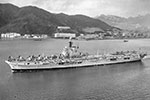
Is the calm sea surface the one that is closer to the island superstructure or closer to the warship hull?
the warship hull

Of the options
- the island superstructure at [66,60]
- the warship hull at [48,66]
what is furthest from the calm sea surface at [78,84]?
the island superstructure at [66,60]

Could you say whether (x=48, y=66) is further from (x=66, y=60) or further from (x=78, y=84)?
(x=78, y=84)

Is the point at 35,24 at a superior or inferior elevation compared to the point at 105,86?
superior

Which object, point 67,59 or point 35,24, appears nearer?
point 67,59

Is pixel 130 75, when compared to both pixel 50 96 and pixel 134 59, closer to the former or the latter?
pixel 134 59

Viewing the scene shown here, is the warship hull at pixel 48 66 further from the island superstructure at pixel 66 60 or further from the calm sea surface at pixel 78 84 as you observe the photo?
the calm sea surface at pixel 78 84

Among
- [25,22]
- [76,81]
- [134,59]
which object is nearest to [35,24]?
[25,22]

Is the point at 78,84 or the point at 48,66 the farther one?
the point at 48,66

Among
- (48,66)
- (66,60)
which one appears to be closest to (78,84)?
(48,66)
